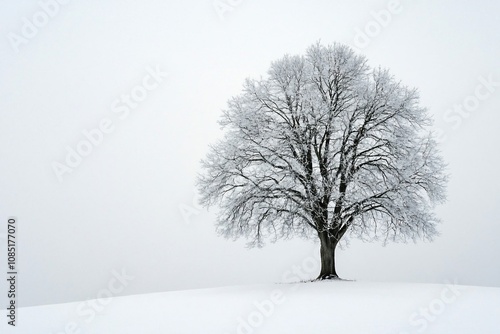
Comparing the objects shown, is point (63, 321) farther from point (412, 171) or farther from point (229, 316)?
point (412, 171)

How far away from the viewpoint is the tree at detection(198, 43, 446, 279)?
20.8m

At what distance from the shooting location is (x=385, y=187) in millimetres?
21047

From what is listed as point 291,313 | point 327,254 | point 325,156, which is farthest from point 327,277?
point 291,313

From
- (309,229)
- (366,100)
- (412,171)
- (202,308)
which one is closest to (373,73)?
(366,100)

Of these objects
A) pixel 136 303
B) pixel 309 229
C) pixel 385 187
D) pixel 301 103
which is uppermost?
pixel 301 103

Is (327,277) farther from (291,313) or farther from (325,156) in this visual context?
(291,313)

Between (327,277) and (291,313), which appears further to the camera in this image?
(327,277)

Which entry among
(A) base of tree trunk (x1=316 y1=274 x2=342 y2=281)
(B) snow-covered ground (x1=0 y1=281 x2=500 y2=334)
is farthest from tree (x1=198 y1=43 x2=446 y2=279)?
(B) snow-covered ground (x1=0 y1=281 x2=500 y2=334)

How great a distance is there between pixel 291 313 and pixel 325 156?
10.0m

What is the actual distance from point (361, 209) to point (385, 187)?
151cm

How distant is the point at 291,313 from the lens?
12.8 meters

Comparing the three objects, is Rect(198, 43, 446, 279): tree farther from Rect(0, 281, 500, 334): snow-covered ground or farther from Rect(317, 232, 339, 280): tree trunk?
Rect(0, 281, 500, 334): snow-covered ground

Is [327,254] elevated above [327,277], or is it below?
above

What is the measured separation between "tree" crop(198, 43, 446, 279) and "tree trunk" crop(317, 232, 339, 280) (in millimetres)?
48
